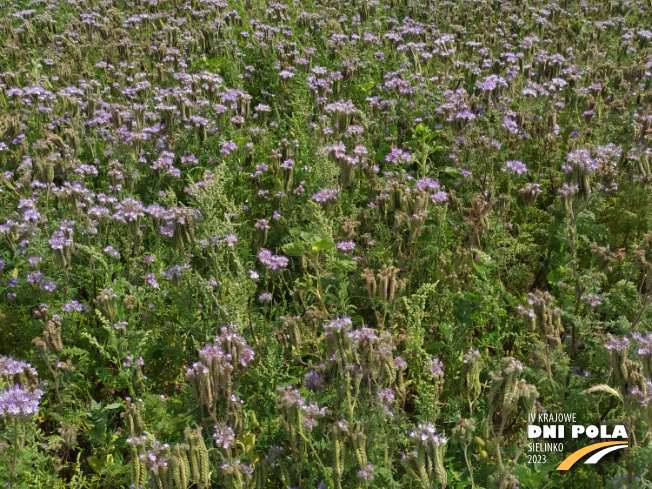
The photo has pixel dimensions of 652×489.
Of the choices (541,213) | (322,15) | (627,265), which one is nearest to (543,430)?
(627,265)

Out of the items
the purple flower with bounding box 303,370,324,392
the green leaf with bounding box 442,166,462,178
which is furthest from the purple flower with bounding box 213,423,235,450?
the green leaf with bounding box 442,166,462,178

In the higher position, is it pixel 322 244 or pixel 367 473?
pixel 322 244

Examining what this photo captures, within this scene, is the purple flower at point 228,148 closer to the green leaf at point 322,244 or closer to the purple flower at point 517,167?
the green leaf at point 322,244

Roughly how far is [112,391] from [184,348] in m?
0.51

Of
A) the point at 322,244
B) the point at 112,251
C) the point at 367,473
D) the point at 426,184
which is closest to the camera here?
the point at 367,473

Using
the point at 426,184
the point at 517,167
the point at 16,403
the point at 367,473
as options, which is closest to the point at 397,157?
the point at 426,184

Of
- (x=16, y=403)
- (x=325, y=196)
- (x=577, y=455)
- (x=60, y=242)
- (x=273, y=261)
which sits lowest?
(x=577, y=455)

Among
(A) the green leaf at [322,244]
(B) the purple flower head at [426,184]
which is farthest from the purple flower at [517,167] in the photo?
(A) the green leaf at [322,244]

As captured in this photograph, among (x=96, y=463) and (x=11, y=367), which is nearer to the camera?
(x=11, y=367)

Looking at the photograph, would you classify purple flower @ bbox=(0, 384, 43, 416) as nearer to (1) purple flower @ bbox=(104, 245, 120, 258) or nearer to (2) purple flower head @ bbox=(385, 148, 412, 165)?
(1) purple flower @ bbox=(104, 245, 120, 258)

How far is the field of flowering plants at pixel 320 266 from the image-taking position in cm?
270

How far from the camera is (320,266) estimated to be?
4.11 m

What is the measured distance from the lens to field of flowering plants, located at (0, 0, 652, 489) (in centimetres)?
270

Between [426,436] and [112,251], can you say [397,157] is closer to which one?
[112,251]
